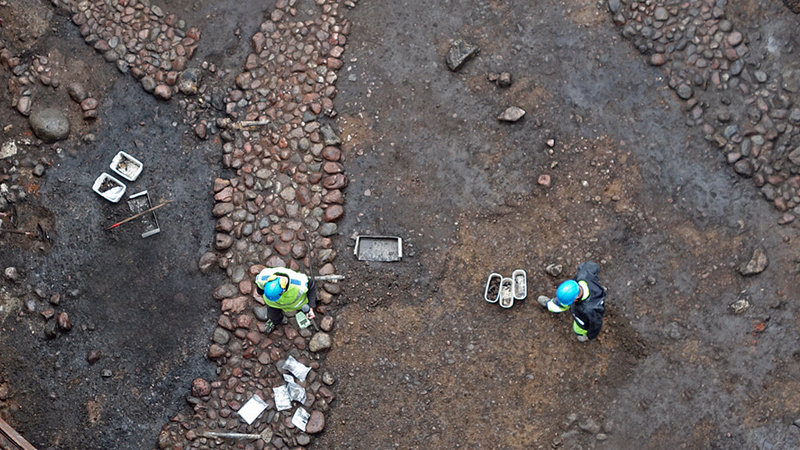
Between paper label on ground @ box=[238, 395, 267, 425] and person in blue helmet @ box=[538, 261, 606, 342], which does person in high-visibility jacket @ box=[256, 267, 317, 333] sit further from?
person in blue helmet @ box=[538, 261, 606, 342]

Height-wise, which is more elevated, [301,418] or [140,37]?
[140,37]

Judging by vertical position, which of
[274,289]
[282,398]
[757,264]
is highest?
[274,289]

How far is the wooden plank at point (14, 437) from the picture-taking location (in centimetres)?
788

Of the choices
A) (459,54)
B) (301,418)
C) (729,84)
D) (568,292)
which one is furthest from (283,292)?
(729,84)

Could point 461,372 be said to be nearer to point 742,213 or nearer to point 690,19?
point 742,213

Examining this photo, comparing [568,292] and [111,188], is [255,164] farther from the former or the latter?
[568,292]

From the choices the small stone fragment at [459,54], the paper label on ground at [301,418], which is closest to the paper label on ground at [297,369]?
the paper label on ground at [301,418]

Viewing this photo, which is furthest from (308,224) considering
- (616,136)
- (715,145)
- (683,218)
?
(715,145)

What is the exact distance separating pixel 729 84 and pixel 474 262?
13.8ft

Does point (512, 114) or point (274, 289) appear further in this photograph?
point (512, 114)

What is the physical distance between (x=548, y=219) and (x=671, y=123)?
214cm

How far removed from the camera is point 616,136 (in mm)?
8570

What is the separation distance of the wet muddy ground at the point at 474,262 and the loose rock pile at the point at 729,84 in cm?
21

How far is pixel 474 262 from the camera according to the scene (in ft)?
27.8
